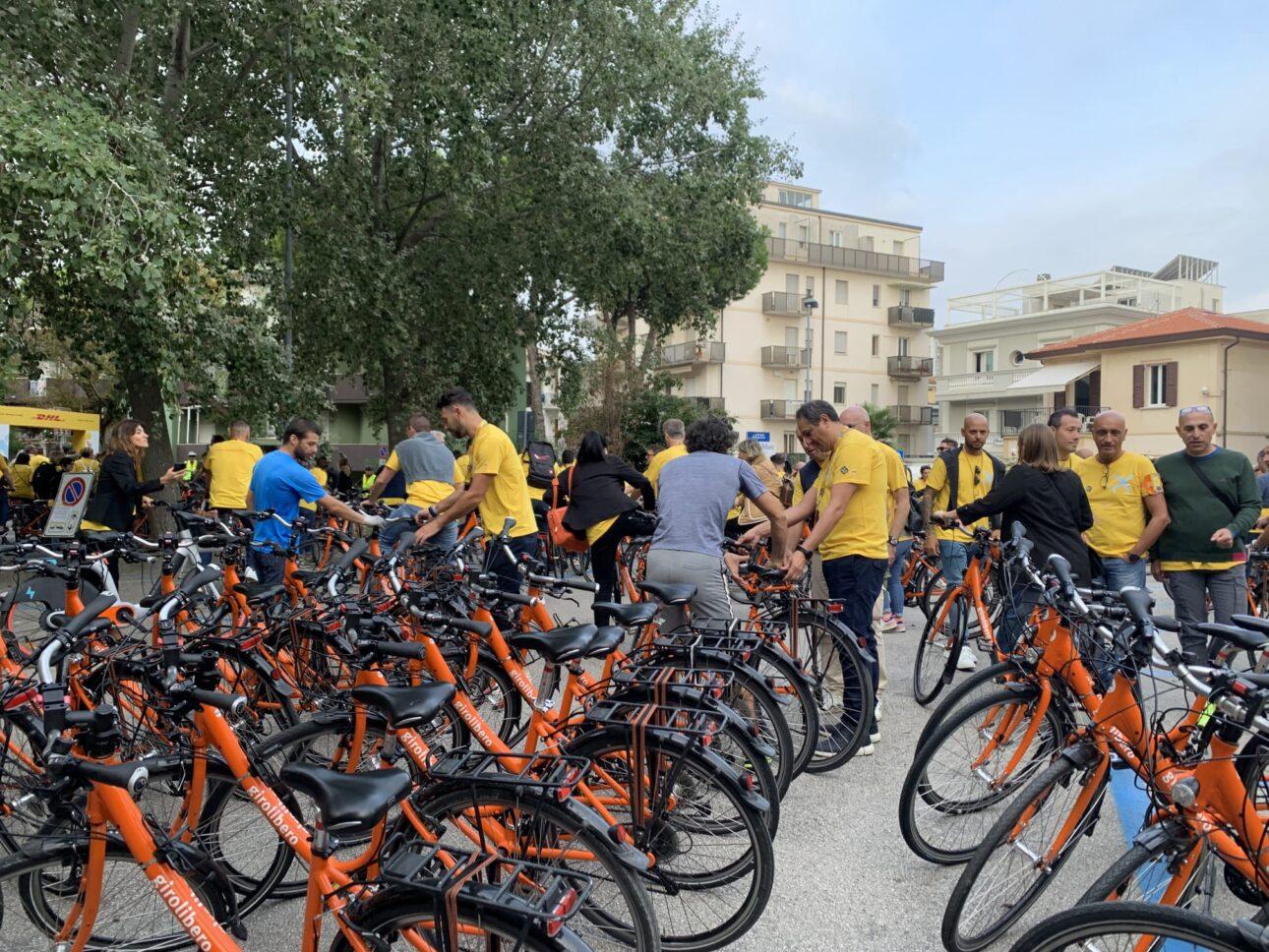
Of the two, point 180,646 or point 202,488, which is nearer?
point 180,646

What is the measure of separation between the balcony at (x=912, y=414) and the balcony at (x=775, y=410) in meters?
6.95

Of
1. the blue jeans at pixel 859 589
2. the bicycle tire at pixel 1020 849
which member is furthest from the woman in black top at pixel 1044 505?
the bicycle tire at pixel 1020 849

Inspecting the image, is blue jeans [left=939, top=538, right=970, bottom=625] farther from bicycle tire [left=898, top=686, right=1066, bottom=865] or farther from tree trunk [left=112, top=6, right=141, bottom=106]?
tree trunk [left=112, top=6, right=141, bottom=106]

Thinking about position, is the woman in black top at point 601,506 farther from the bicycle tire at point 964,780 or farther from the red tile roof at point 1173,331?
the red tile roof at point 1173,331

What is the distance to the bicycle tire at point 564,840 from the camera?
8.70 feet

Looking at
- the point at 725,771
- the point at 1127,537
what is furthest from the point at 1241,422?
the point at 725,771

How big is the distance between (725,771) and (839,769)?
2.26 metres

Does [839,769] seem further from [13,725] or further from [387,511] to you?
[387,511]

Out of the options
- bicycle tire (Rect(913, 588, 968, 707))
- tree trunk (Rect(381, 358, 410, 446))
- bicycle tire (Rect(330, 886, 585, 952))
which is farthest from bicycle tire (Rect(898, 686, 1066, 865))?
tree trunk (Rect(381, 358, 410, 446))

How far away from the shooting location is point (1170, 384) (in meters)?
→ 33.8

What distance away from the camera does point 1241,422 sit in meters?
Answer: 33.3

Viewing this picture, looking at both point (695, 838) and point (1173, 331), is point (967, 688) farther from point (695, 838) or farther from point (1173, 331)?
point (1173, 331)

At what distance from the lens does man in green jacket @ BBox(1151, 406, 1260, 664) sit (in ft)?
19.7

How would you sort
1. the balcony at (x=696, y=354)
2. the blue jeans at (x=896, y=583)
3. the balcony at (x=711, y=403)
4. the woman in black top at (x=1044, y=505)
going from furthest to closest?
the balcony at (x=696, y=354) → the balcony at (x=711, y=403) → the blue jeans at (x=896, y=583) → the woman in black top at (x=1044, y=505)
